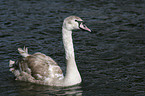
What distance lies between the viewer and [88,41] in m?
16.1

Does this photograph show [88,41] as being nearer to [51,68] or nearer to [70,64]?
[51,68]

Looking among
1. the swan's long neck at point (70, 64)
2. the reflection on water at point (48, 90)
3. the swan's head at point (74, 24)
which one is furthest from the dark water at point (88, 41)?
the swan's head at point (74, 24)

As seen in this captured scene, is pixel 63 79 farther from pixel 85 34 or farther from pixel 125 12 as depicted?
pixel 125 12

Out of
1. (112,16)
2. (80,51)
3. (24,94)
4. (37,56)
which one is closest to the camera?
(24,94)

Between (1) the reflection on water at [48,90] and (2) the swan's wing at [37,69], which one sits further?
(2) the swan's wing at [37,69]

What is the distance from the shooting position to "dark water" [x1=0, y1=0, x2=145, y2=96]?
11.7 meters

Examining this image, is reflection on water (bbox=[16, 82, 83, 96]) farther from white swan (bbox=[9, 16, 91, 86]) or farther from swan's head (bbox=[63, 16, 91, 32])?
swan's head (bbox=[63, 16, 91, 32])

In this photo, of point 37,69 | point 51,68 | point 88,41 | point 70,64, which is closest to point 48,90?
point 51,68

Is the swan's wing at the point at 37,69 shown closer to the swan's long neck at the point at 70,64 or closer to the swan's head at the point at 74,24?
the swan's long neck at the point at 70,64

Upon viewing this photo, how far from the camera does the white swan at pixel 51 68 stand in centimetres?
1130

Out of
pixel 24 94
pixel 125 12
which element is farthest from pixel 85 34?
pixel 24 94

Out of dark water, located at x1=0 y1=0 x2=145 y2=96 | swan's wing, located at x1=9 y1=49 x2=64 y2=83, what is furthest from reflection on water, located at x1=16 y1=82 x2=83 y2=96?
swan's wing, located at x1=9 y1=49 x2=64 y2=83

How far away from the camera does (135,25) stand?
18.5 metres

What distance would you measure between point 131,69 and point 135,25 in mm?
5876
